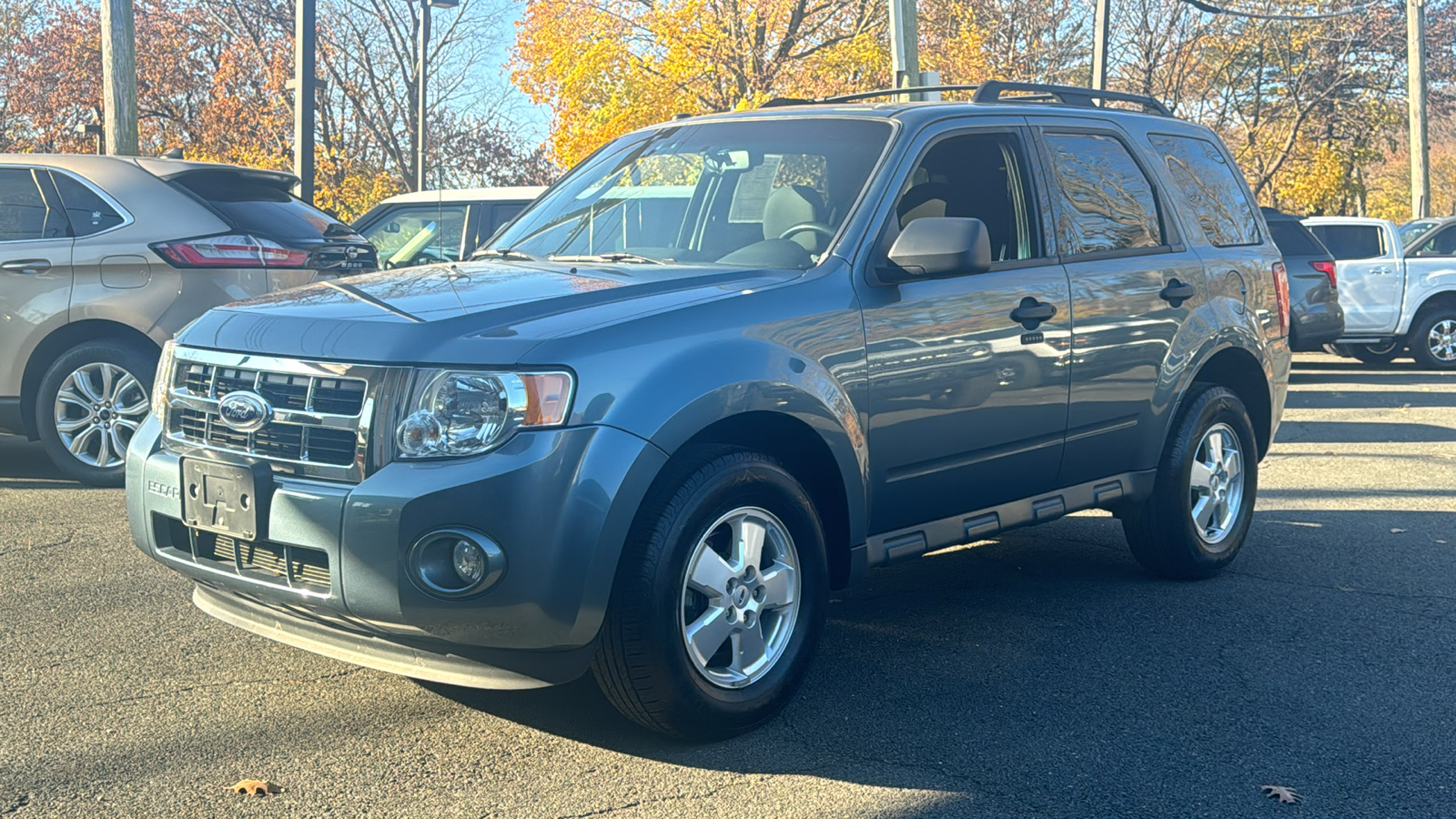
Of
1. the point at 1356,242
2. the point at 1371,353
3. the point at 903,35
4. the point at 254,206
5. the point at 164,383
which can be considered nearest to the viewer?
the point at 164,383

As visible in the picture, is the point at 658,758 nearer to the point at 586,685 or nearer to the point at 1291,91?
the point at 586,685

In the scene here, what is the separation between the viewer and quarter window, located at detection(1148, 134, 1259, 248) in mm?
5992

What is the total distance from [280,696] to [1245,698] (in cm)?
300

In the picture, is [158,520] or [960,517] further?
[960,517]

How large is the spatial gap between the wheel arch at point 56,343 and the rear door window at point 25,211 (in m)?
0.51

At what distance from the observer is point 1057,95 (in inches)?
235

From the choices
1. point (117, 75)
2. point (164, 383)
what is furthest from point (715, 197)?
point (117, 75)

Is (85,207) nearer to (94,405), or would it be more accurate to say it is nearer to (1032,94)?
(94,405)

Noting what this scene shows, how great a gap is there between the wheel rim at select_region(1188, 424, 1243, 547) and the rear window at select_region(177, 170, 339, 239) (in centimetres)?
519

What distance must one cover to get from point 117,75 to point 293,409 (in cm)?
1014

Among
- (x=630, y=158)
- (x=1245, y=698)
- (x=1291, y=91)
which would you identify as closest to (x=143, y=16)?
(x=1291, y=91)

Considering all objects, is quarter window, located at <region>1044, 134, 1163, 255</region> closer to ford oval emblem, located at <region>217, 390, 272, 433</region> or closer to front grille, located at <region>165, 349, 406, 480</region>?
front grille, located at <region>165, 349, 406, 480</region>

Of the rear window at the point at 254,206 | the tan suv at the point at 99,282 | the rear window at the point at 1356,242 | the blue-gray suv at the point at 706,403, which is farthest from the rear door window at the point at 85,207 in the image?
the rear window at the point at 1356,242

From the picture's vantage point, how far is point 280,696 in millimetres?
4266
